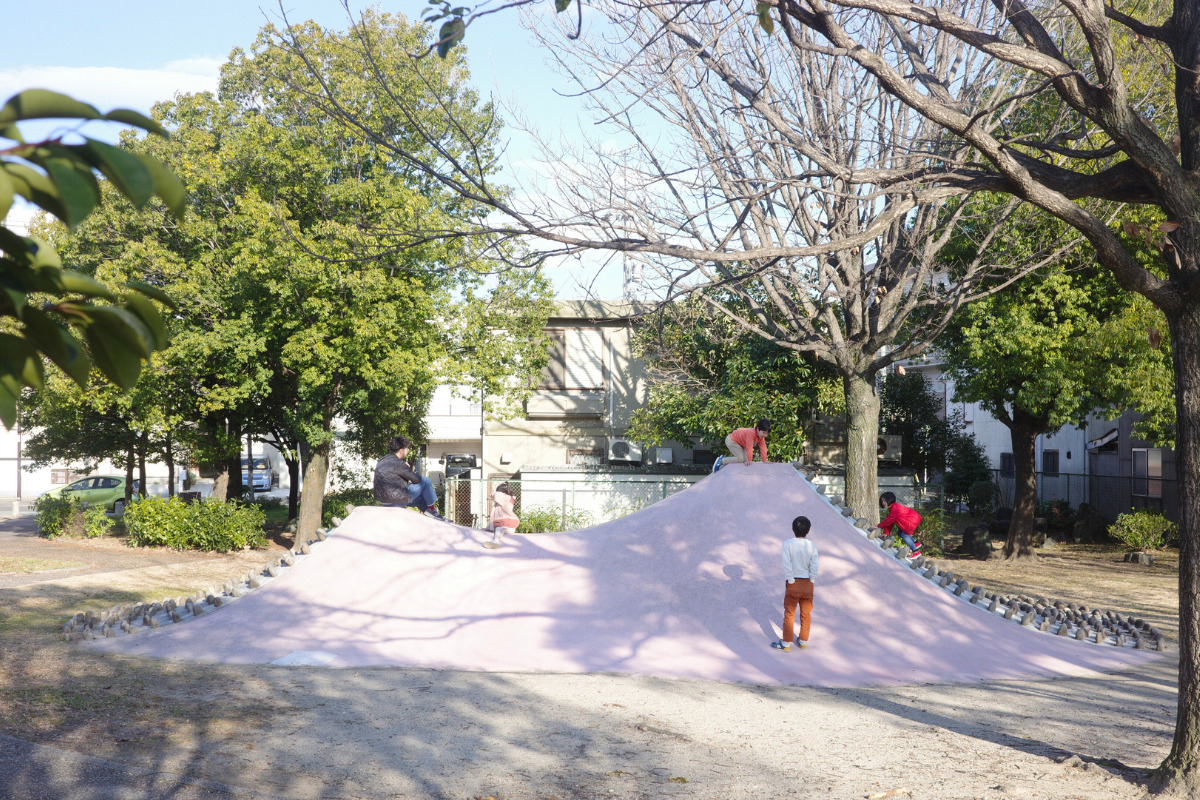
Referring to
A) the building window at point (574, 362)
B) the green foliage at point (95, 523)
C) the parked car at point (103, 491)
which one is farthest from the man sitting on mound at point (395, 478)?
the parked car at point (103, 491)

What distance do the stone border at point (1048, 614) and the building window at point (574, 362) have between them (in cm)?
1437

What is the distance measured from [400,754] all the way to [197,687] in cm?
285

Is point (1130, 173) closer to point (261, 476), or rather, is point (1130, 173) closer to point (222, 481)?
point (222, 481)

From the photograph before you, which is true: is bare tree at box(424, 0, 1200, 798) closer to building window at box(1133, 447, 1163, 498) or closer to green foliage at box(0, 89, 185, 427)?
green foliage at box(0, 89, 185, 427)

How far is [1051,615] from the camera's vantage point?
12.2 m

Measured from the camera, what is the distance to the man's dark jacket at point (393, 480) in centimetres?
1305

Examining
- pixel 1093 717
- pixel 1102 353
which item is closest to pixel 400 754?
pixel 1093 717

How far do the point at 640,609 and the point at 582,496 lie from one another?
36.7ft

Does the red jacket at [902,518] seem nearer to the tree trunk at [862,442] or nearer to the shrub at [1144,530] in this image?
the tree trunk at [862,442]

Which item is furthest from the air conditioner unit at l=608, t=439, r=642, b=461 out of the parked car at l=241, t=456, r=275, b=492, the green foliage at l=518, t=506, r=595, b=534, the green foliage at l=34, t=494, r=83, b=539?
the parked car at l=241, t=456, r=275, b=492

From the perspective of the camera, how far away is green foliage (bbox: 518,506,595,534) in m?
20.5

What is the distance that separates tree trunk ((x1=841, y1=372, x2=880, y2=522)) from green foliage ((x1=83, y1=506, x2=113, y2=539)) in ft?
60.5

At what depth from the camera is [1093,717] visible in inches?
301

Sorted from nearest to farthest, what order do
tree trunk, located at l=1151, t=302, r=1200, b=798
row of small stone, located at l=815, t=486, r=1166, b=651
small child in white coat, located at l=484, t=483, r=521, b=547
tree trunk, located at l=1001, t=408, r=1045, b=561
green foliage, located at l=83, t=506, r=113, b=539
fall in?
tree trunk, located at l=1151, t=302, r=1200, b=798, row of small stone, located at l=815, t=486, r=1166, b=651, small child in white coat, located at l=484, t=483, r=521, b=547, tree trunk, located at l=1001, t=408, r=1045, b=561, green foliage, located at l=83, t=506, r=113, b=539
